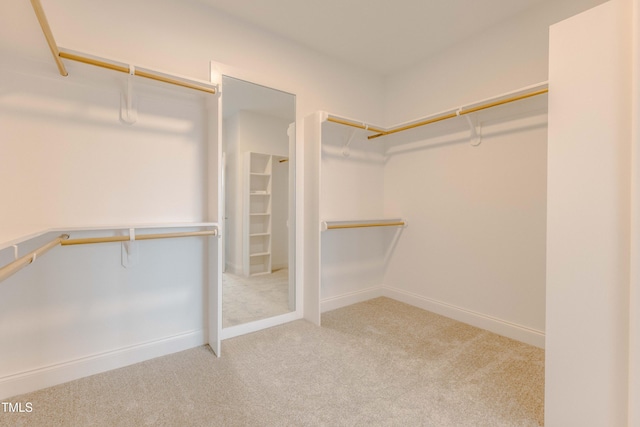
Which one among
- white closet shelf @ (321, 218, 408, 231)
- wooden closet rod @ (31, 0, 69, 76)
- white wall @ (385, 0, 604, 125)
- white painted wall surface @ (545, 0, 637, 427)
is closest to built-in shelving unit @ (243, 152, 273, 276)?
white closet shelf @ (321, 218, 408, 231)

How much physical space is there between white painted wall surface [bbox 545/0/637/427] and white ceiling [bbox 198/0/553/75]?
1146mm

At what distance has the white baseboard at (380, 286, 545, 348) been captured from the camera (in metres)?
2.26

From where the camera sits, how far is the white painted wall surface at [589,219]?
1192 mm

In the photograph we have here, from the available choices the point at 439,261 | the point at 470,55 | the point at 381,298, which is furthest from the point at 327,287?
the point at 470,55

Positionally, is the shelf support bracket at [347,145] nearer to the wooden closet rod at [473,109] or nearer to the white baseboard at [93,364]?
the wooden closet rod at [473,109]

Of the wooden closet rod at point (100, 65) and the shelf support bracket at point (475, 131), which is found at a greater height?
the wooden closet rod at point (100, 65)

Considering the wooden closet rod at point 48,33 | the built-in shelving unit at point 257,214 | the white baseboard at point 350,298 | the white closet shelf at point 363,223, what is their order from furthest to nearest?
the white baseboard at point 350,298 → the white closet shelf at point 363,223 → the built-in shelving unit at point 257,214 → the wooden closet rod at point 48,33

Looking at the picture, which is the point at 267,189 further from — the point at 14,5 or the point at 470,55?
the point at 470,55

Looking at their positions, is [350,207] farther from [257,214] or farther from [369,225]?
[257,214]

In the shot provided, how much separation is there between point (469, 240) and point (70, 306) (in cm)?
301

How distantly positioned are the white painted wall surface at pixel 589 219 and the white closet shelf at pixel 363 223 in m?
1.54

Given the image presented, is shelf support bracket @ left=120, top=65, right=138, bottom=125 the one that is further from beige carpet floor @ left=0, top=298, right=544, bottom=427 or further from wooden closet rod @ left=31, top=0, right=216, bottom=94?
beige carpet floor @ left=0, top=298, right=544, bottom=427

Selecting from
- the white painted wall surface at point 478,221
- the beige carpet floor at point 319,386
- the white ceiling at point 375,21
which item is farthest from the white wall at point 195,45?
the beige carpet floor at point 319,386

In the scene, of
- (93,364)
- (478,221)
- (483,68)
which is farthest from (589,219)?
(93,364)
